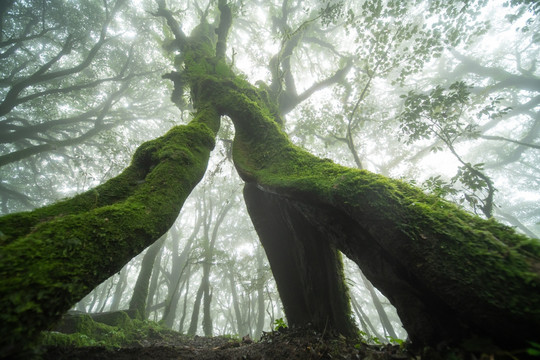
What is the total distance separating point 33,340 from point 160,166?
2469mm

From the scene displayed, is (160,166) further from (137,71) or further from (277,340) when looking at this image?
(137,71)

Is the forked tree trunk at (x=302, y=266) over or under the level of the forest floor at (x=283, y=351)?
over

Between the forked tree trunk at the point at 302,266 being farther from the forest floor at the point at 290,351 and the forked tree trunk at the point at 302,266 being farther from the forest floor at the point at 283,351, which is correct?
the forest floor at the point at 283,351

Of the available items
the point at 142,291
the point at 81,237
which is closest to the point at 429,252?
the point at 81,237

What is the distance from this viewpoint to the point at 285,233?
5730 mm

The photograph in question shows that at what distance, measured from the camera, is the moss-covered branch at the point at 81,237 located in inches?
59.5

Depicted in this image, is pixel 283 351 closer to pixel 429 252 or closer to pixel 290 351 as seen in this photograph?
pixel 290 351

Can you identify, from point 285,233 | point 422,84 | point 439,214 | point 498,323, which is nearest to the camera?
point 498,323

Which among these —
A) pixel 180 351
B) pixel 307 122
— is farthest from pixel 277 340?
pixel 307 122

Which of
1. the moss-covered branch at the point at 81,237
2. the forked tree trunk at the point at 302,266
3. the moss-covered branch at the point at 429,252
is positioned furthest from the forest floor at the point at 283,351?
the moss-covered branch at the point at 81,237

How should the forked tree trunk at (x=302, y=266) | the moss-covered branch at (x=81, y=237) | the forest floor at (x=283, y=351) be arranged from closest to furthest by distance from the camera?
the moss-covered branch at (x=81, y=237) → the forest floor at (x=283, y=351) → the forked tree trunk at (x=302, y=266)

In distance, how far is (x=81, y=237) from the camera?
2133 mm

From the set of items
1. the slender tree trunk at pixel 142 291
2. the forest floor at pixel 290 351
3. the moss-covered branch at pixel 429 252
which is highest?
the slender tree trunk at pixel 142 291

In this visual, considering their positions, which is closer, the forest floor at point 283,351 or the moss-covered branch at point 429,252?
the moss-covered branch at point 429,252
